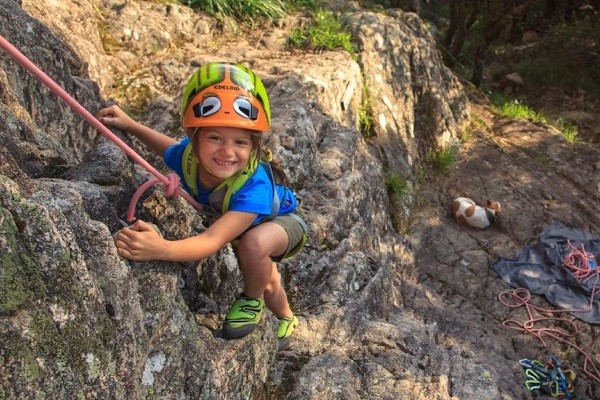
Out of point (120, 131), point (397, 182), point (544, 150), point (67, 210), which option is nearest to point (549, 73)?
point (544, 150)

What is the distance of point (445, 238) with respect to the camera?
845 centimetres

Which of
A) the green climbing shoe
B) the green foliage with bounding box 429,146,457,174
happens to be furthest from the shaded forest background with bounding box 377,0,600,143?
the green climbing shoe

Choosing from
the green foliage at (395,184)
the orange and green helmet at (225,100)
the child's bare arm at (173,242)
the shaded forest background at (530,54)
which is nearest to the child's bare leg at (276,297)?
the child's bare arm at (173,242)

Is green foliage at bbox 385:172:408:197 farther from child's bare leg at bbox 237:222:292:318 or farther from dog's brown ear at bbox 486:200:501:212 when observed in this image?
child's bare leg at bbox 237:222:292:318

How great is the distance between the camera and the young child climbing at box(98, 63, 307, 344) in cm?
261

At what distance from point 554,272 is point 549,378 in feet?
7.56

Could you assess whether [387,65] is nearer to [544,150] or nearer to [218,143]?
[544,150]

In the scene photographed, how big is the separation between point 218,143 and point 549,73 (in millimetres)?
13622

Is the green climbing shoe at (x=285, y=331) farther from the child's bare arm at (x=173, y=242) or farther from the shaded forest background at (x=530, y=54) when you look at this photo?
the shaded forest background at (x=530, y=54)

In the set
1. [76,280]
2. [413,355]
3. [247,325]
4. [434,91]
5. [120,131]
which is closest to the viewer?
[76,280]

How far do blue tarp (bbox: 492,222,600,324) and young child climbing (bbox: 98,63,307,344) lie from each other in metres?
5.67

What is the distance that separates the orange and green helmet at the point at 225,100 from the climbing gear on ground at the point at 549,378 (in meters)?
4.55

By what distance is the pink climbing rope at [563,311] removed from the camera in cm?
706

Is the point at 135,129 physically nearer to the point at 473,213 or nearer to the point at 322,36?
the point at 322,36
